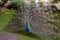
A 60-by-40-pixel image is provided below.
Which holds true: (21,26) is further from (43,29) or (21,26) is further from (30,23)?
(43,29)

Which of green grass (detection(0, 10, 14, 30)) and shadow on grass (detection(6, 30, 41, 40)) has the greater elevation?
shadow on grass (detection(6, 30, 41, 40))

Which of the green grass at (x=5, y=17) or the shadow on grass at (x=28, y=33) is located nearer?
the shadow on grass at (x=28, y=33)

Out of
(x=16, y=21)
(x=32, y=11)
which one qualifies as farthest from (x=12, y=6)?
(x=32, y=11)

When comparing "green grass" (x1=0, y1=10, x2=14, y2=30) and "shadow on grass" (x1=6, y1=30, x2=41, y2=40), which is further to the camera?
"green grass" (x1=0, y1=10, x2=14, y2=30)

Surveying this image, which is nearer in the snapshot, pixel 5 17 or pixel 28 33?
pixel 28 33

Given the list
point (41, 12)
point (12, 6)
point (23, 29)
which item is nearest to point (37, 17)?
point (41, 12)

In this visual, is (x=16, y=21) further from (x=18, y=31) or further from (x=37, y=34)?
(x=37, y=34)

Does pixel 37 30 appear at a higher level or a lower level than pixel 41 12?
lower

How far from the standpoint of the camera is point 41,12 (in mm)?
4555

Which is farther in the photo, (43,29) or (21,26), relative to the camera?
(21,26)

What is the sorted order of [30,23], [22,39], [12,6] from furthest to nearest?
[12,6]
[30,23]
[22,39]

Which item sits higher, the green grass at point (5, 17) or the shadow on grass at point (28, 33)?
the shadow on grass at point (28, 33)

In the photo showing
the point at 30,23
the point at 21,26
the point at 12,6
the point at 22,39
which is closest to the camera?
the point at 22,39

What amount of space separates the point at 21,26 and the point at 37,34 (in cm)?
62
